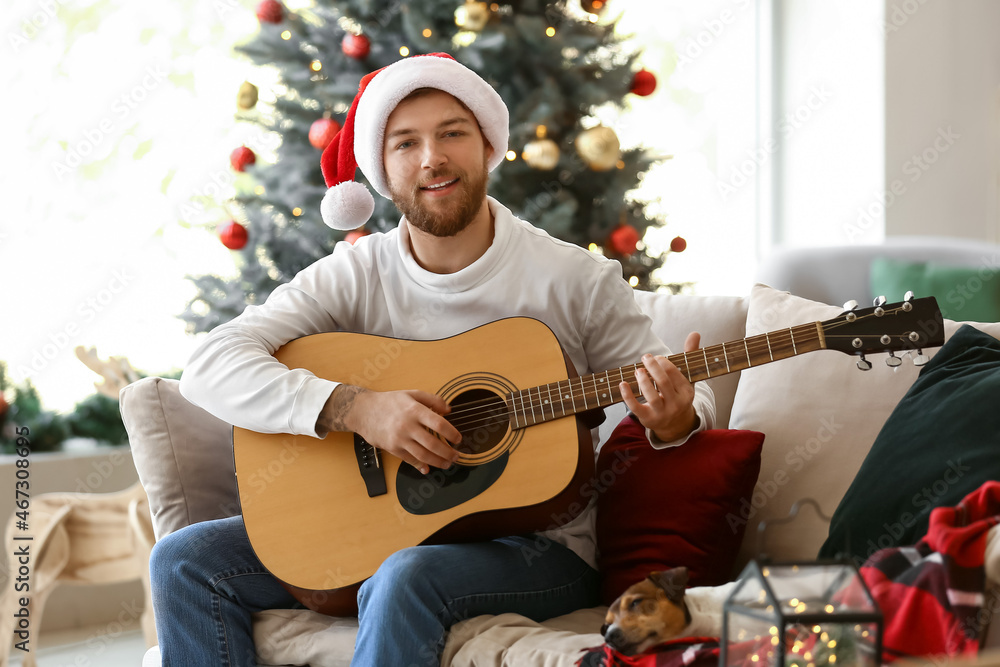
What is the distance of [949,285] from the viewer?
1712 millimetres

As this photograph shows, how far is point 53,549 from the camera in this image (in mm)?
2307

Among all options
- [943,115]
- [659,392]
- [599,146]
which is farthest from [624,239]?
[943,115]

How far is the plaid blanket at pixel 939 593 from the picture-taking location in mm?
853

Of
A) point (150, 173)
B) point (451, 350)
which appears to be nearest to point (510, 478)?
point (451, 350)

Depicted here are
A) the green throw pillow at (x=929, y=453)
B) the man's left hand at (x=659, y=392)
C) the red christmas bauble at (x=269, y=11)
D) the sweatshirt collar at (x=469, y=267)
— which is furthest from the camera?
the red christmas bauble at (x=269, y=11)

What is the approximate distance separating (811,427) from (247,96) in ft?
6.78

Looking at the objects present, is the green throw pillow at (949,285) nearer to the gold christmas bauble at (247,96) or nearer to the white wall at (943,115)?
the white wall at (943,115)

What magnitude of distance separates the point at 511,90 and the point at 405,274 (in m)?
1.21

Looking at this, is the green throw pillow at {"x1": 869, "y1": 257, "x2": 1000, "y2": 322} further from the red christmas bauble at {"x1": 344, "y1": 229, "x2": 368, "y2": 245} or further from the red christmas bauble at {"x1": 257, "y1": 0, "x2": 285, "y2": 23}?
the red christmas bauble at {"x1": 257, "y1": 0, "x2": 285, "y2": 23}

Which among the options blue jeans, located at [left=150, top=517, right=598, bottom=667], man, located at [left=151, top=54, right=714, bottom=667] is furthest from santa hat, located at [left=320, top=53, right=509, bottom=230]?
blue jeans, located at [left=150, top=517, right=598, bottom=667]

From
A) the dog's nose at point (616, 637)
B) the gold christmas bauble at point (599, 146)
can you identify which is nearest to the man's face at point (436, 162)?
the dog's nose at point (616, 637)

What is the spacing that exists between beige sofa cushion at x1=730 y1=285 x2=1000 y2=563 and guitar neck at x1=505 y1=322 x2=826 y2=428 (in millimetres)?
224

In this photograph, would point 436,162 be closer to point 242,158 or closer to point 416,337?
point 416,337

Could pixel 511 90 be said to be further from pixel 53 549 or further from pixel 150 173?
pixel 53 549
